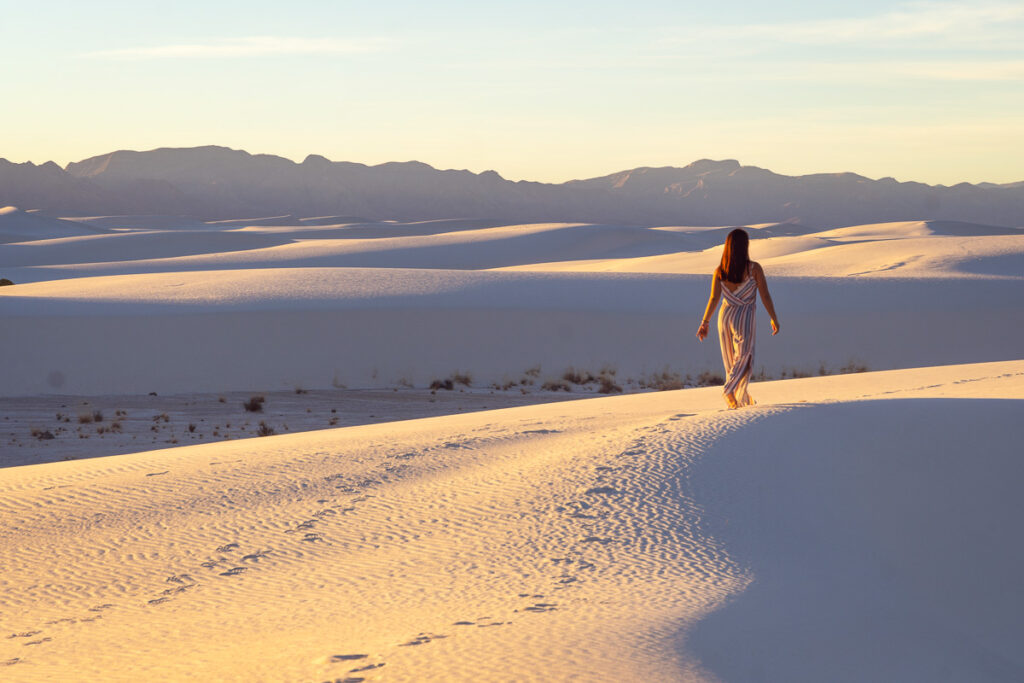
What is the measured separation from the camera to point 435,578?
15.4ft

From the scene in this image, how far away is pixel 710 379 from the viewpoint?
18219 mm

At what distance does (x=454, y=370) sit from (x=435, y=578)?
1479 centimetres

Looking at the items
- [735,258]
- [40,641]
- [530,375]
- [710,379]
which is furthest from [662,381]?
[40,641]

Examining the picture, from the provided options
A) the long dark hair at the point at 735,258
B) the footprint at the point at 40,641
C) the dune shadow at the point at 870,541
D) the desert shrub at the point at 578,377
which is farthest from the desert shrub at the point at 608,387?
the footprint at the point at 40,641

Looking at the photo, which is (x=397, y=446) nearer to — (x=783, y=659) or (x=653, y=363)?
(x=783, y=659)

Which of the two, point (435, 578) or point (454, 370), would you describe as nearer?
point (435, 578)

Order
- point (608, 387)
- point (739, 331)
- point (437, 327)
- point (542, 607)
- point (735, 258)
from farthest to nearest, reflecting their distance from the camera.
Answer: point (437, 327)
point (608, 387)
point (739, 331)
point (735, 258)
point (542, 607)

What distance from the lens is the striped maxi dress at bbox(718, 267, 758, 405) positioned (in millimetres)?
8258

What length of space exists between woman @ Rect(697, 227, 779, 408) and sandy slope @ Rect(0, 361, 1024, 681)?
0.63 metres

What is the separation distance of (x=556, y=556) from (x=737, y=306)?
3996 mm

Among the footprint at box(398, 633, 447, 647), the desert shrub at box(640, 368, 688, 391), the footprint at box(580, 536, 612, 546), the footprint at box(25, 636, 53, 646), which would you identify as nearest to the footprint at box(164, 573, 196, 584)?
the footprint at box(25, 636, 53, 646)

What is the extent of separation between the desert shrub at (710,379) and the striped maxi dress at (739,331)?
9513mm

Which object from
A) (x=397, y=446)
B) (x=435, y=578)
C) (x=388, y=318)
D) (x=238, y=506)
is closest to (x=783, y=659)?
(x=435, y=578)

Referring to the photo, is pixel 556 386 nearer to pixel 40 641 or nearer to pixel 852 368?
pixel 852 368
